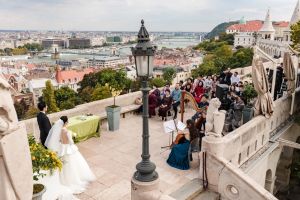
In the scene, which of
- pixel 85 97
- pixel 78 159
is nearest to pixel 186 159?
pixel 78 159

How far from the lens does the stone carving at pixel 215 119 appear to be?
7430mm

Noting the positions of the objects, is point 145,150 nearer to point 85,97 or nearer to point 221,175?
point 221,175

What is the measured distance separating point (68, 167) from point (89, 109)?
4.57 meters

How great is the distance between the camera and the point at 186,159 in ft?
27.3

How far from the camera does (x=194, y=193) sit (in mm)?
7230

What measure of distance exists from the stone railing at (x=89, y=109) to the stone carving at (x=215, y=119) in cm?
508

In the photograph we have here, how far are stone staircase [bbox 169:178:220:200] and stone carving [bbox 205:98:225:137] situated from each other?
4.14 feet

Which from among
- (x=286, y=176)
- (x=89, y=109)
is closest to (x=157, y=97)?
(x=89, y=109)

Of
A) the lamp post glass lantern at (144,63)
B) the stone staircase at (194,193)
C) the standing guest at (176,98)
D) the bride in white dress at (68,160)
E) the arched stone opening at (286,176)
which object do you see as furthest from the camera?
the arched stone opening at (286,176)

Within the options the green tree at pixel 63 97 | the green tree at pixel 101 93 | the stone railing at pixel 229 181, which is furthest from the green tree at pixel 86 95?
the stone railing at pixel 229 181

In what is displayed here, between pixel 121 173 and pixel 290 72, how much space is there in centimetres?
833

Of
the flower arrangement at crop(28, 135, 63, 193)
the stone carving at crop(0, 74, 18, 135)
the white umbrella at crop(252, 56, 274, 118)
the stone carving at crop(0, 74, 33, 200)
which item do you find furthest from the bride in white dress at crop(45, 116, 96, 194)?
the white umbrella at crop(252, 56, 274, 118)

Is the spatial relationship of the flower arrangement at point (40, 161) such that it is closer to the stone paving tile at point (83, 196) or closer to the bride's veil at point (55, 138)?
the stone paving tile at point (83, 196)

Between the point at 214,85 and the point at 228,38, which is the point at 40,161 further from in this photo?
the point at 228,38
